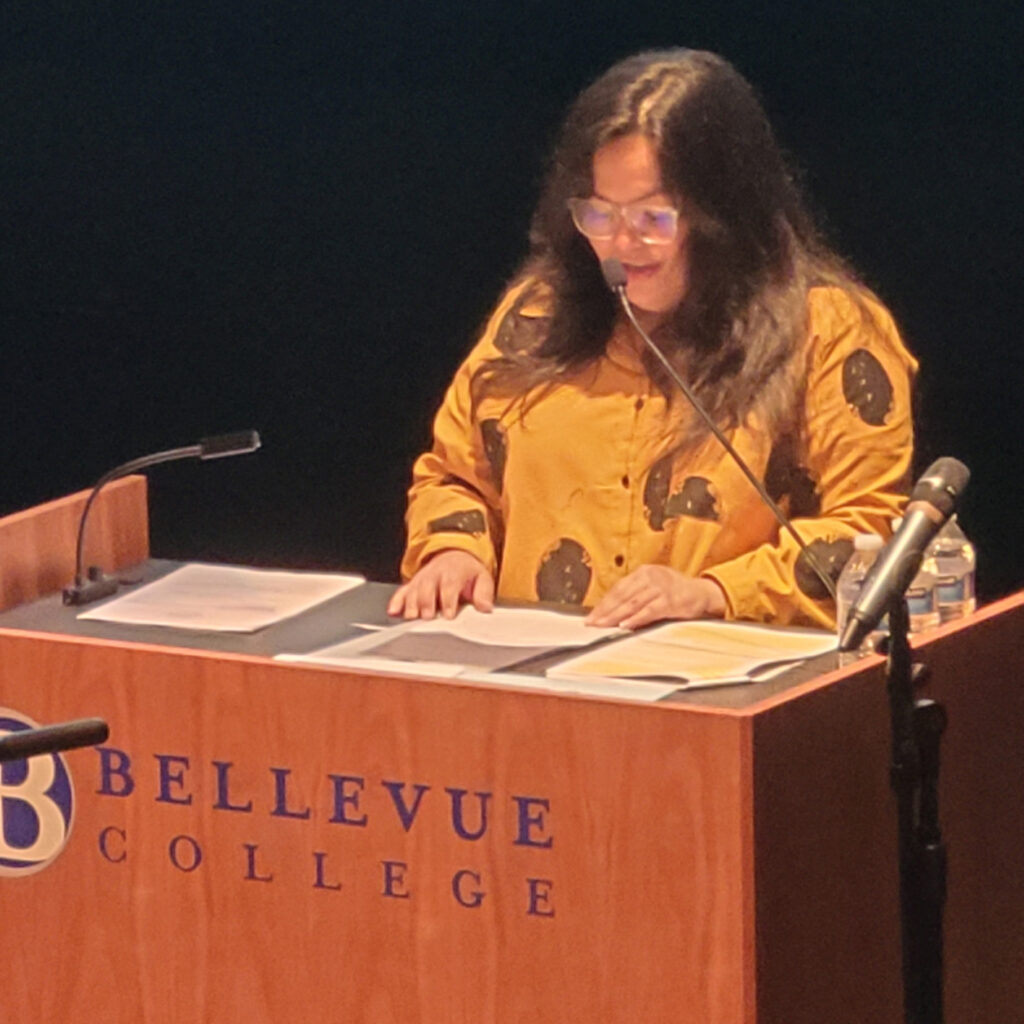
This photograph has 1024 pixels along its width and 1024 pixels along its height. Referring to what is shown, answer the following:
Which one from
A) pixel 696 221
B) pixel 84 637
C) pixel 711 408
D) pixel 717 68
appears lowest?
→ pixel 84 637

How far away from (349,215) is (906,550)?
7.04 feet

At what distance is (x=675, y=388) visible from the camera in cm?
333

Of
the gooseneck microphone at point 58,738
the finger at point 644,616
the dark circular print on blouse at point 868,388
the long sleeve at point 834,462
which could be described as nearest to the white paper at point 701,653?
the finger at point 644,616

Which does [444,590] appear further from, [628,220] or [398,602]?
[628,220]

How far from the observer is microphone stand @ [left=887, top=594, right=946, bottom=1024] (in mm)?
2248

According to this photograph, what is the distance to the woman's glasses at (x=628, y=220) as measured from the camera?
10.5ft

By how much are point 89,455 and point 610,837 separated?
7.66 ft

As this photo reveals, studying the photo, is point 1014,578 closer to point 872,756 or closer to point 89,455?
point 872,756

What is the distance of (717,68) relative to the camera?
11.0 ft

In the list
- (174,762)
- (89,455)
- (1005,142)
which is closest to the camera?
(174,762)

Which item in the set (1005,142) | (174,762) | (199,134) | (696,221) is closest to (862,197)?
(1005,142)

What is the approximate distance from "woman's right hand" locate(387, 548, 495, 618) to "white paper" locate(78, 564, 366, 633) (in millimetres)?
118

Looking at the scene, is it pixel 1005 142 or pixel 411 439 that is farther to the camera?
pixel 411 439

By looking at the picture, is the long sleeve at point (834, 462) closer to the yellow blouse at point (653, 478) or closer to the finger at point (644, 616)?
the yellow blouse at point (653, 478)
